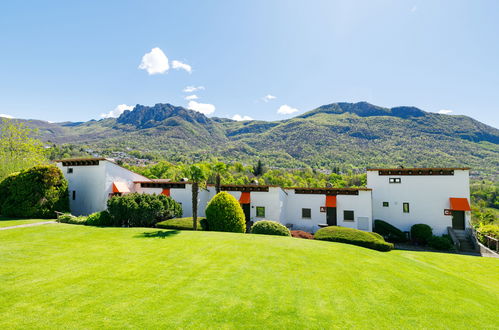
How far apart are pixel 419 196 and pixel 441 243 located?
5.48 meters

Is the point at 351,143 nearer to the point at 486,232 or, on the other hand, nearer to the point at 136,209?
the point at 486,232

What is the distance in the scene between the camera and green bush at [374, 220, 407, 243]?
25.5 m

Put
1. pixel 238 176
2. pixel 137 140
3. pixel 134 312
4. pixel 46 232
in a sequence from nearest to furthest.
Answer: pixel 134 312 → pixel 46 232 → pixel 238 176 → pixel 137 140

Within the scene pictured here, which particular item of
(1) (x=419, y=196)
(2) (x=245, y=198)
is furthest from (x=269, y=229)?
Answer: (1) (x=419, y=196)

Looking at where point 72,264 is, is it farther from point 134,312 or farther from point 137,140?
point 137,140

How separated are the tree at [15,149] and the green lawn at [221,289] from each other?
80.9ft

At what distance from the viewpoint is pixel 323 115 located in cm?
18062

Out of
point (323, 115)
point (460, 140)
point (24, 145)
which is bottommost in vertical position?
point (24, 145)

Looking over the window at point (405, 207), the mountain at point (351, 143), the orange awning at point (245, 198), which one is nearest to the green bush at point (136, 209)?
the orange awning at point (245, 198)

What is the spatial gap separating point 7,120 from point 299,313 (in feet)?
145

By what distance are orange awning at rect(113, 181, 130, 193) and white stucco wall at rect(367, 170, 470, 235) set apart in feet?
97.2

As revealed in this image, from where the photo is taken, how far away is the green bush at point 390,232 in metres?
25.5

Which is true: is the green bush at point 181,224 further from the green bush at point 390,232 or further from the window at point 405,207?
the window at point 405,207

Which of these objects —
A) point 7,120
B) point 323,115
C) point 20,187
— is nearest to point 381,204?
point 20,187
